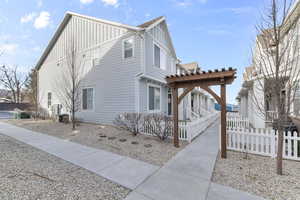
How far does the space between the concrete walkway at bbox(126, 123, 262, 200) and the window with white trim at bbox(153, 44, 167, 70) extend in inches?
307

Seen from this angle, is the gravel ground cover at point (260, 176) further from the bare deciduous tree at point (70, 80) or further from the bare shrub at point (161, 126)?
the bare deciduous tree at point (70, 80)

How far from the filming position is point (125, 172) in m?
3.54

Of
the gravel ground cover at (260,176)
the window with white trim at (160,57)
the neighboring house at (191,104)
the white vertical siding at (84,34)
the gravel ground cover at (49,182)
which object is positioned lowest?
the gravel ground cover at (260,176)

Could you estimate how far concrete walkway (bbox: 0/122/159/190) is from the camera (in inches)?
129

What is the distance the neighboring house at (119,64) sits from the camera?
28.7ft

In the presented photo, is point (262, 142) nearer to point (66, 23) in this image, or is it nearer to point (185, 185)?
point (185, 185)

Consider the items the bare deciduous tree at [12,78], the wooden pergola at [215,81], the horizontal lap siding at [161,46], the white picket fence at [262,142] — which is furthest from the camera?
the bare deciduous tree at [12,78]

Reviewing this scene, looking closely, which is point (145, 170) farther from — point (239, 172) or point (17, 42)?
point (17, 42)

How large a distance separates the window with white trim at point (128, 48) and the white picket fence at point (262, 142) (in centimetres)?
735

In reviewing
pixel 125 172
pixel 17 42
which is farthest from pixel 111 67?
pixel 17 42

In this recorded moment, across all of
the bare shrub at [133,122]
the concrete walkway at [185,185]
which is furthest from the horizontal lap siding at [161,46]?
the concrete walkway at [185,185]

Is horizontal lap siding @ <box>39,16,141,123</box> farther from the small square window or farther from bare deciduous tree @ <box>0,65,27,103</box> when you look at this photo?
bare deciduous tree @ <box>0,65,27,103</box>

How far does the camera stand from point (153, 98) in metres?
10.2

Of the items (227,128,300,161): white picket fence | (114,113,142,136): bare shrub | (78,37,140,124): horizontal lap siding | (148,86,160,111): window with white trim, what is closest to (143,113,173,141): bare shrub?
(114,113,142,136): bare shrub
